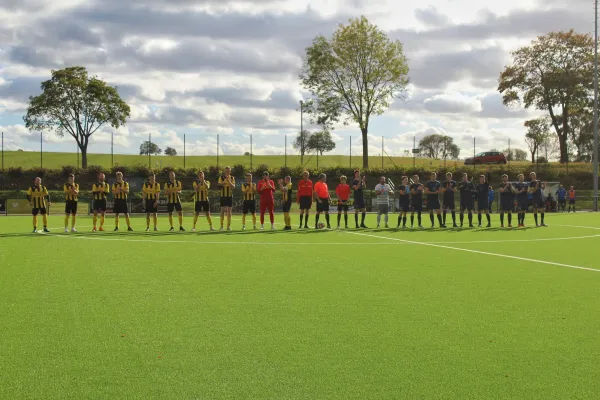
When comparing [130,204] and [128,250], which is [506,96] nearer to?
[130,204]

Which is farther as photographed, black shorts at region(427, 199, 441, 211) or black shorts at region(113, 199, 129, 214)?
black shorts at region(427, 199, 441, 211)

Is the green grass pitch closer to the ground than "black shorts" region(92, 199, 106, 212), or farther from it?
closer to the ground

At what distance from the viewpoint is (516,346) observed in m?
6.10

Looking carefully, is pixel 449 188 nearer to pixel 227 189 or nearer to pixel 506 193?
pixel 506 193

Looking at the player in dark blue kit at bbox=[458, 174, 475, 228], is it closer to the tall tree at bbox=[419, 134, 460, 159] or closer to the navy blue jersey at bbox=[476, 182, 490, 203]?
the navy blue jersey at bbox=[476, 182, 490, 203]

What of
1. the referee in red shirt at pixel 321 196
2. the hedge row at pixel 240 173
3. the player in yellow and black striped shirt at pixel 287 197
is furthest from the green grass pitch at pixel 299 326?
the hedge row at pixel 240 173

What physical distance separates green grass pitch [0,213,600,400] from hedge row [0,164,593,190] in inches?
1513

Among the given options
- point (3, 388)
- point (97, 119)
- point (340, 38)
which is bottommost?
point (3, 388)

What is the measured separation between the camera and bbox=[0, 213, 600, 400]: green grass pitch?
5023mm

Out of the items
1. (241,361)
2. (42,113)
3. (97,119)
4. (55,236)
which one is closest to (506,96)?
(97,119)

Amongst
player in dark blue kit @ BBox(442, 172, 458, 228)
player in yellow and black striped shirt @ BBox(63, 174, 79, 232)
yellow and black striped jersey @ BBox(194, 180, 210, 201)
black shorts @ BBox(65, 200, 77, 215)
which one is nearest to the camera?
player in yellow and black striped shirt @ BBox(63, 174, 79, 232)

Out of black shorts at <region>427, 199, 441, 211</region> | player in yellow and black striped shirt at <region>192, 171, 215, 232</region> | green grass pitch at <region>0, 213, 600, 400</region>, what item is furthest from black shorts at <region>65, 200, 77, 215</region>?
black shorts at <region>427, 199, 441, 211</region>

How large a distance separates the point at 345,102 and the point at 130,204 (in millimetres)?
28360

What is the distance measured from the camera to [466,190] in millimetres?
24078
